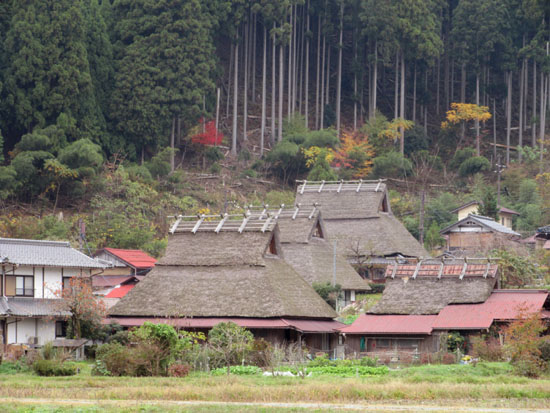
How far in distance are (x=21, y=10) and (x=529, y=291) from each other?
38.0m

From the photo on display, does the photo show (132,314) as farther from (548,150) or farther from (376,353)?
(548,150)

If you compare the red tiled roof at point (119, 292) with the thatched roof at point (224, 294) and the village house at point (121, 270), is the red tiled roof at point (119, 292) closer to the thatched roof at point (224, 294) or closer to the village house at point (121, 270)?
the village house at point (121, 270)

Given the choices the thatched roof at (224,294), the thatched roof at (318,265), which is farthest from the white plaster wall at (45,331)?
the thatched roof at (318,265)

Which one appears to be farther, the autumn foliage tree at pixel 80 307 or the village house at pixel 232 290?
the village house at pixel 232 290

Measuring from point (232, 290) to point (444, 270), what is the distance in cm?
958

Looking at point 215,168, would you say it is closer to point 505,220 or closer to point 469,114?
point 505,220

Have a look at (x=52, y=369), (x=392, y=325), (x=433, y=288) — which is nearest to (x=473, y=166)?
(x=433, y=288)

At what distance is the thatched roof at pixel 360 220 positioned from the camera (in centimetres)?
5675

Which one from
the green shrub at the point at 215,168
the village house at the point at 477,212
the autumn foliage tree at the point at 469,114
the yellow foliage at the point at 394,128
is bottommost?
the village house at the point at 477,212

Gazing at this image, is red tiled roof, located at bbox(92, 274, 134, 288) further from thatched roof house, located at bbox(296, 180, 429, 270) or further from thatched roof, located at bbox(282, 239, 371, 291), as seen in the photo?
thatched roof house, located at bbox(296, 180, 429, 270)

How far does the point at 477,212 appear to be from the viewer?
65375mm

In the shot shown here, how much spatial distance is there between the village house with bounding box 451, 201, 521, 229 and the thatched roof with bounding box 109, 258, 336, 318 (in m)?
23.5

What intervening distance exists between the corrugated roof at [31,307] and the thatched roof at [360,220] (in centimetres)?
1989

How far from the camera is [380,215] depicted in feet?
195
